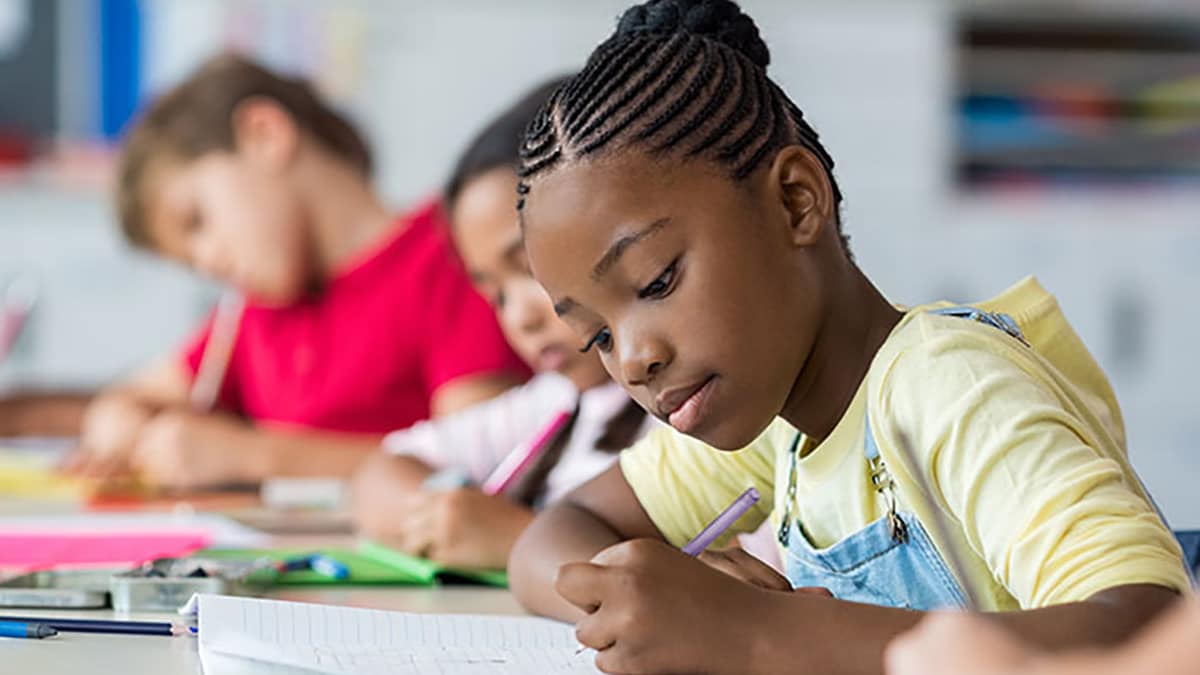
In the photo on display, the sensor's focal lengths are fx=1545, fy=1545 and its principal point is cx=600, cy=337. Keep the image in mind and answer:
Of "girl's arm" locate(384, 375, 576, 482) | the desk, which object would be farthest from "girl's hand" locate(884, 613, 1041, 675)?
"girl's arm" locate(384, 375, 576, 482)

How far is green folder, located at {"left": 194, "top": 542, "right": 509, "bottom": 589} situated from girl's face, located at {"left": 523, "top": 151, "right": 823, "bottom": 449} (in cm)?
31

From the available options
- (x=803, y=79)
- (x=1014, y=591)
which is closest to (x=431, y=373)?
(x=1014, y=591)

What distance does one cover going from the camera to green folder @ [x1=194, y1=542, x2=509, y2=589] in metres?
0.91

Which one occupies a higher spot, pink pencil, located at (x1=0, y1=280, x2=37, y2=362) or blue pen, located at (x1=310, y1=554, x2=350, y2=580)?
pink pencil, located at (x1=0, y1=280, x2=37, y2=362)

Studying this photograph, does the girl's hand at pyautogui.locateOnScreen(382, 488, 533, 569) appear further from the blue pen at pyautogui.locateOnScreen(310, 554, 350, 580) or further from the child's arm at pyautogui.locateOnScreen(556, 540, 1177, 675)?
the child's arm at pyautogui.locateOnScreen(556, 540, 1177, 675)

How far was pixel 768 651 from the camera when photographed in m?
0.53

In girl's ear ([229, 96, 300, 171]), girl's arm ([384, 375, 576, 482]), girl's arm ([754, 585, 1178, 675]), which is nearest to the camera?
girl's arm ([754, 585, 1178, 675])

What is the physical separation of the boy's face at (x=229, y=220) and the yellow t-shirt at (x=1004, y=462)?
1.12 metres

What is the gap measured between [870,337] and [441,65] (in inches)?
104

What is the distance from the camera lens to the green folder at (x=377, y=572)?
0.91m

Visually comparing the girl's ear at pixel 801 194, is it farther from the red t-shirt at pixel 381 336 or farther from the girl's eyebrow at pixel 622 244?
the red t-shirt at pixel 381 336

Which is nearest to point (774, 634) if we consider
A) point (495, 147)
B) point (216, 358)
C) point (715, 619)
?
point (715, 619)

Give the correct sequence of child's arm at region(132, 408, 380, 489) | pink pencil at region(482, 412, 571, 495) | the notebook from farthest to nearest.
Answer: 1. child's arm at region(132, 408, 380, 489)
2. pink pencil at region(482, 412, 571, 495)
3. the notebook

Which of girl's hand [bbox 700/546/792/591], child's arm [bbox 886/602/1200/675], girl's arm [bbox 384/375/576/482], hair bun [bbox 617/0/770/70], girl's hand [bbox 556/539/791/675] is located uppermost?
girl's arm [bbox 384/375/576/482]
